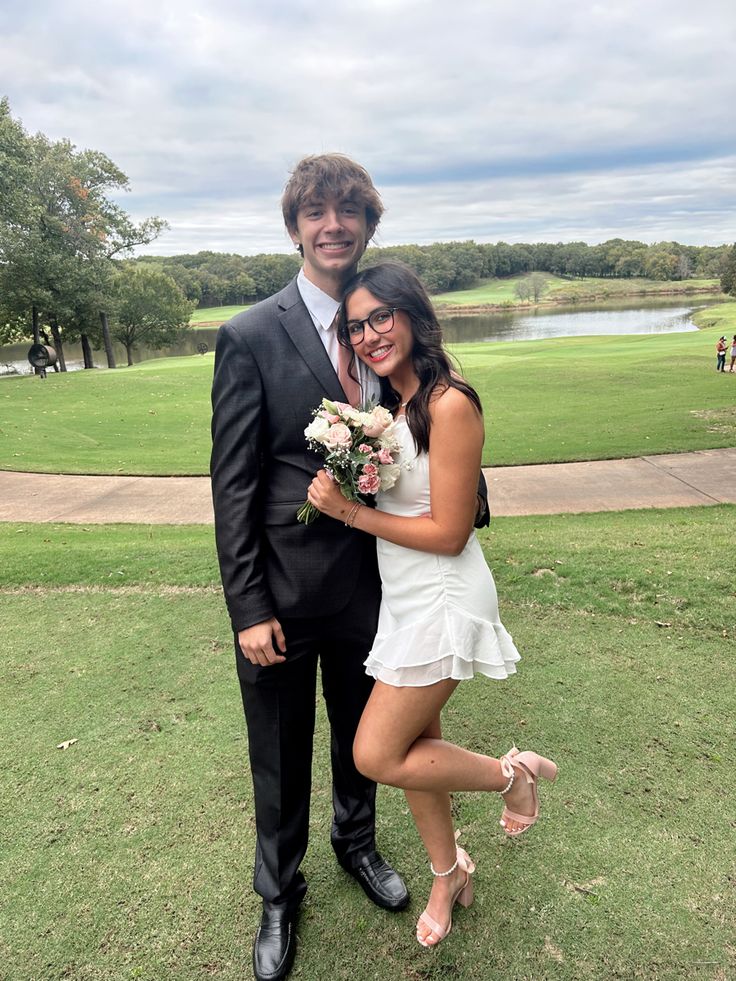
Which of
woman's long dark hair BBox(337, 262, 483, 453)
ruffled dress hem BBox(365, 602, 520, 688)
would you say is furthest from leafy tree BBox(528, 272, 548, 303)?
ruffled dress hem BBox(365, 602, 520, 688)

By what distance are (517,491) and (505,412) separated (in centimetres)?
720

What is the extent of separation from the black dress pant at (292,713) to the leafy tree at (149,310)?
163 feet

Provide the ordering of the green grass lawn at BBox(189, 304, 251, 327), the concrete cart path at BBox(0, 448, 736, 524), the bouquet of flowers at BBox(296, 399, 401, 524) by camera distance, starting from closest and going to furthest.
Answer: the bouquet of flowers at BBox(296, 399, 401, 524) < the concrete cart path at BBox(0, 448, 736, 524) < the green grass lawn at BBox(189, 304, 251, 327)

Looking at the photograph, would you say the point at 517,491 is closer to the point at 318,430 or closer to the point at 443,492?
the point at 443,492

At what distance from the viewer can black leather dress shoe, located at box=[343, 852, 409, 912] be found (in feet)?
8.36

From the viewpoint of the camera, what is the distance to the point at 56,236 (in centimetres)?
3441

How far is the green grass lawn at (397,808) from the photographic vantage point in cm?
234

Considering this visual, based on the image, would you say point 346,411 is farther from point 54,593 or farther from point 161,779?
point 54,593

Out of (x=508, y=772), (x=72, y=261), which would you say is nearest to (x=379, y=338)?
(x=508, y=772)

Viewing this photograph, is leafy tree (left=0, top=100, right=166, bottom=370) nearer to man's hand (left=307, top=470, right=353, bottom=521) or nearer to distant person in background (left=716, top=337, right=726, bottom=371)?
distant person in background (left=716, top=337, right=726, bottom=371)

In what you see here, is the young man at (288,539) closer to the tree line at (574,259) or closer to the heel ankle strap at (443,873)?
the heel ankle strap at (443,873)

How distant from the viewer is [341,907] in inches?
102

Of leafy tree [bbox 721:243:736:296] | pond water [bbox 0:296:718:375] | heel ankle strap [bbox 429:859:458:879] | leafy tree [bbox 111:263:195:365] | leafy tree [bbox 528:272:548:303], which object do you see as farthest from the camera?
leafy tree [bbox 528:272:548:303]

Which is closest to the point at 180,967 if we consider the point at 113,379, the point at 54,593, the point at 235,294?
the point at 54,593
